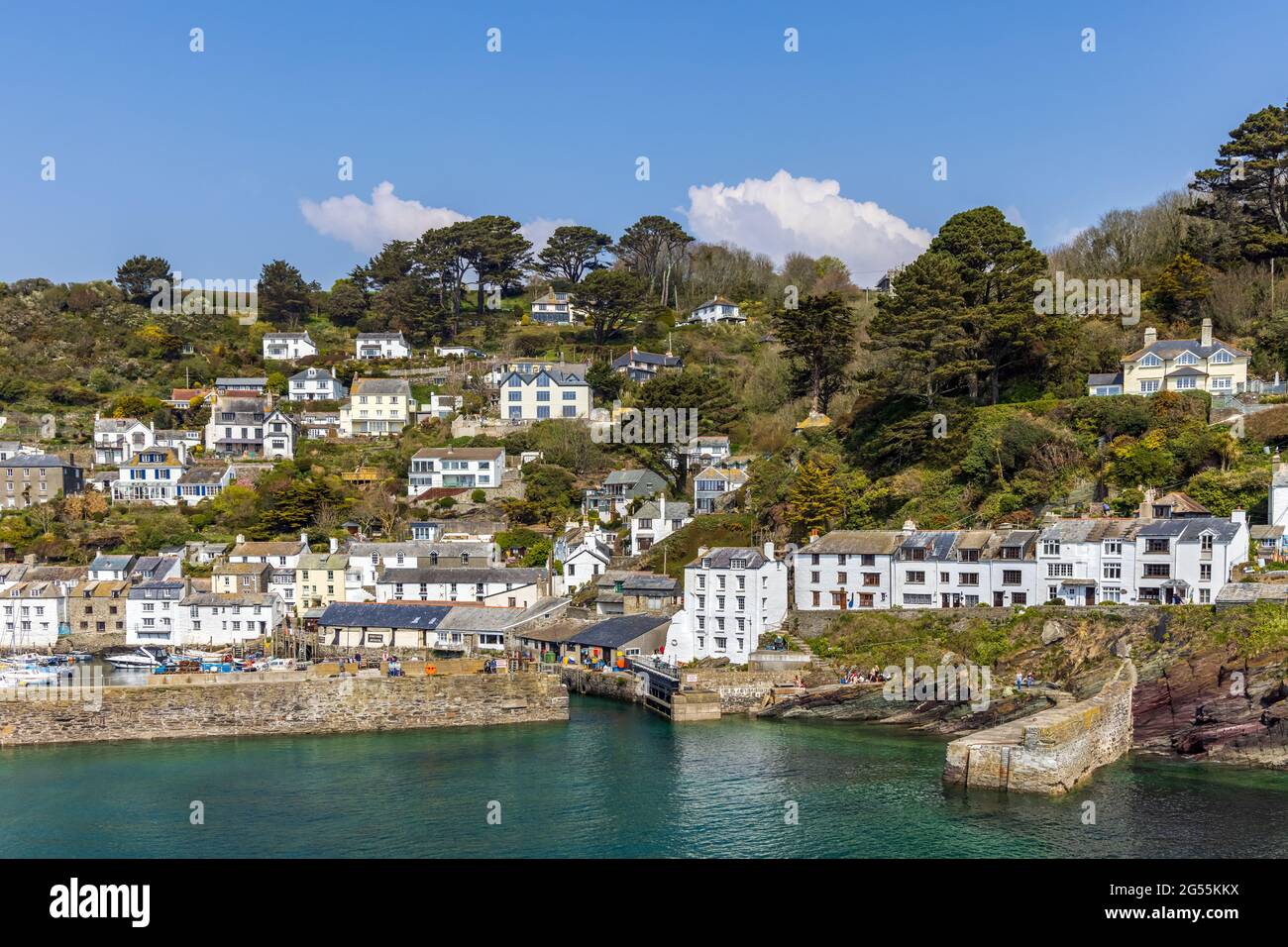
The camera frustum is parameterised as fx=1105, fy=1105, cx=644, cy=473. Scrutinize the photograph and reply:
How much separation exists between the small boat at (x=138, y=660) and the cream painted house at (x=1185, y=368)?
38.7 m

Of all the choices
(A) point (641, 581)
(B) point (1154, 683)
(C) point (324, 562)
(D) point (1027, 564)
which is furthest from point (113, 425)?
(B) point (1154, 683)

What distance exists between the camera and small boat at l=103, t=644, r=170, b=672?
4225 cm

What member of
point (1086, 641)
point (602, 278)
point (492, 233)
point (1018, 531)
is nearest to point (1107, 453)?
point (1018, 531)

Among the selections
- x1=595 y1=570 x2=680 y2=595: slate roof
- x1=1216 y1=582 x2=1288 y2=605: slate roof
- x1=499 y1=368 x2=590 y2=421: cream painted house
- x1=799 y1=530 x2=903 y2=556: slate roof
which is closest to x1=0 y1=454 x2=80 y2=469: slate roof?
x1=499 y1=368 x2=590 y2=421: cream painted house

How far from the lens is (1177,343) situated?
44.2m

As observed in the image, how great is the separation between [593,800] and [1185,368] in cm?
3123

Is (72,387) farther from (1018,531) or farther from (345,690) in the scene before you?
(1018,531)

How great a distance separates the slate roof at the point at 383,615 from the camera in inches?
1677

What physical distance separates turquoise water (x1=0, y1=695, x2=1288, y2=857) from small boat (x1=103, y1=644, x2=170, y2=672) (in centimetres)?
1302

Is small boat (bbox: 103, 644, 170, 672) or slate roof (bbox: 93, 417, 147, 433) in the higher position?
slate roof (bbox: 93, 417, 147, 433)

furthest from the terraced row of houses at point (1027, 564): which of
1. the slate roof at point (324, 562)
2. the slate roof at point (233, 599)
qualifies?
the slate roof at point (233, 599)

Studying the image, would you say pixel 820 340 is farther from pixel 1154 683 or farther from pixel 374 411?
pixel 374 411

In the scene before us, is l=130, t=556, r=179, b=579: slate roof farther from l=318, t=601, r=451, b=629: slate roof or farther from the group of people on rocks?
the group of people on rocks
